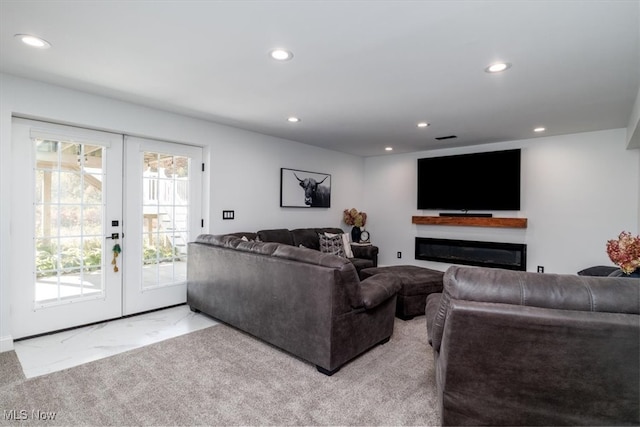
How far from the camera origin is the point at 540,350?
1.47 meters

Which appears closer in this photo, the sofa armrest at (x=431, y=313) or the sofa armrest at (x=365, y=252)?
the sofa armrest at (x=431, y=313)

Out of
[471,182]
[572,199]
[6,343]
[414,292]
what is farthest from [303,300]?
[572,199]

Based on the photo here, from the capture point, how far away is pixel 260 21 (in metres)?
1.92

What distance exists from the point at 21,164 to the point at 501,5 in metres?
3.96

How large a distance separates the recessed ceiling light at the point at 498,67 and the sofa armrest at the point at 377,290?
1.94 metres

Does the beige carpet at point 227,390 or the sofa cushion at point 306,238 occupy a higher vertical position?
the sofa cushion at point 306,238

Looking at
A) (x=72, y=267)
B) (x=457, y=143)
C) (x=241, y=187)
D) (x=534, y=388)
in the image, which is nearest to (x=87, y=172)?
(x=72, y=267)

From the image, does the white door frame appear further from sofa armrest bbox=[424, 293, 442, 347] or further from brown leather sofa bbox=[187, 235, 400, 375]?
sofa armrest bbox=[424, 293, 442, 347]

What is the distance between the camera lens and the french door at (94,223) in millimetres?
2957

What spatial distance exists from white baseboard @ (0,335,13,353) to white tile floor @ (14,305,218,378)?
0.05m

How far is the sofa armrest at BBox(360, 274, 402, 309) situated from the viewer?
2.58 meters

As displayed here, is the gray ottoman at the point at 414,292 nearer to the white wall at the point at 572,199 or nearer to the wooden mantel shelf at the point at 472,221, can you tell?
the wooden mantel shelf at the point at 472,221

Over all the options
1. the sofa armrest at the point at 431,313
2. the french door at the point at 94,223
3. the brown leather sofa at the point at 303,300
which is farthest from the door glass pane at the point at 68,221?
the sofa armrest at the point at 431,313
